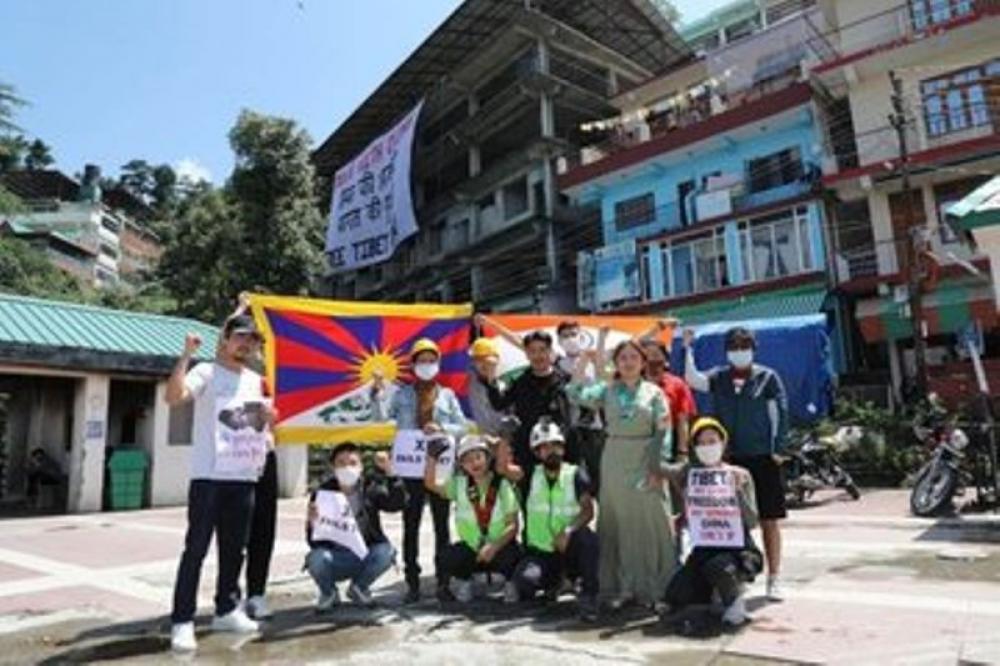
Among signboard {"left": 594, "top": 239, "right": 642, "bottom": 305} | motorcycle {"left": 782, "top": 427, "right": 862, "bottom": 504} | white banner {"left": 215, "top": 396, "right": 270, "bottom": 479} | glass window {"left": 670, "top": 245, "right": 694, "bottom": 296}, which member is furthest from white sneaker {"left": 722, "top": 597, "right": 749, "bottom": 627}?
signboard {"left": 594, "top": 239, "right": 642, "bottom": 305}

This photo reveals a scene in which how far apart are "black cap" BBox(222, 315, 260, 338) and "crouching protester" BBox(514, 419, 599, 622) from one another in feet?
5.94

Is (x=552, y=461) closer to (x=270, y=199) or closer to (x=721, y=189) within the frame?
(x=721, y=189)

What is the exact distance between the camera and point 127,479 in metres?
15.3

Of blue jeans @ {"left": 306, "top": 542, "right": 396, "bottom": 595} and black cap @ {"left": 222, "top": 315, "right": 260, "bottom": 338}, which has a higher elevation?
black cap @ {"left": 222, "top": 315, "right": 260, "bottom": 338}

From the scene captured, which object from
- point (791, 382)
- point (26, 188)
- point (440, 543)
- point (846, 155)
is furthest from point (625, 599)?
point (26, 188)

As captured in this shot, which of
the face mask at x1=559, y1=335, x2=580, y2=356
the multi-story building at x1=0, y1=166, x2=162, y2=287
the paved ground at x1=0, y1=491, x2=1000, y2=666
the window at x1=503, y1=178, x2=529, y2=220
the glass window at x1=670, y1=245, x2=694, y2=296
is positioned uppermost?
the multi-story building at x1=0, y1=166, x2=162, y2=287

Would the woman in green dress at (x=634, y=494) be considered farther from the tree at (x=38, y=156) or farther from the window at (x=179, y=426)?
the tree at (x=38, y=156)

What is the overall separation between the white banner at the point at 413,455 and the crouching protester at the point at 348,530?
0.40ft

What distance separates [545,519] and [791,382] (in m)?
10.7

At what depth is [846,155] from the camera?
21656 millimetres

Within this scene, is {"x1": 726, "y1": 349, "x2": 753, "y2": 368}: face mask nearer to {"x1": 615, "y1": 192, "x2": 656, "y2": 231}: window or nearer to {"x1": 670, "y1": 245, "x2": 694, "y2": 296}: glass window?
{"x1": 670, "y1": 245, "x2": 694, "y2": 296}: glass window

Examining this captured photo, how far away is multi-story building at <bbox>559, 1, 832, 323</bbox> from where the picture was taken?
21609 mm

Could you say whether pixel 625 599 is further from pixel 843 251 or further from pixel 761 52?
pixel 761 52

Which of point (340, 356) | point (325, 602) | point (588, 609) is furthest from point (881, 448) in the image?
point (325, 602)
